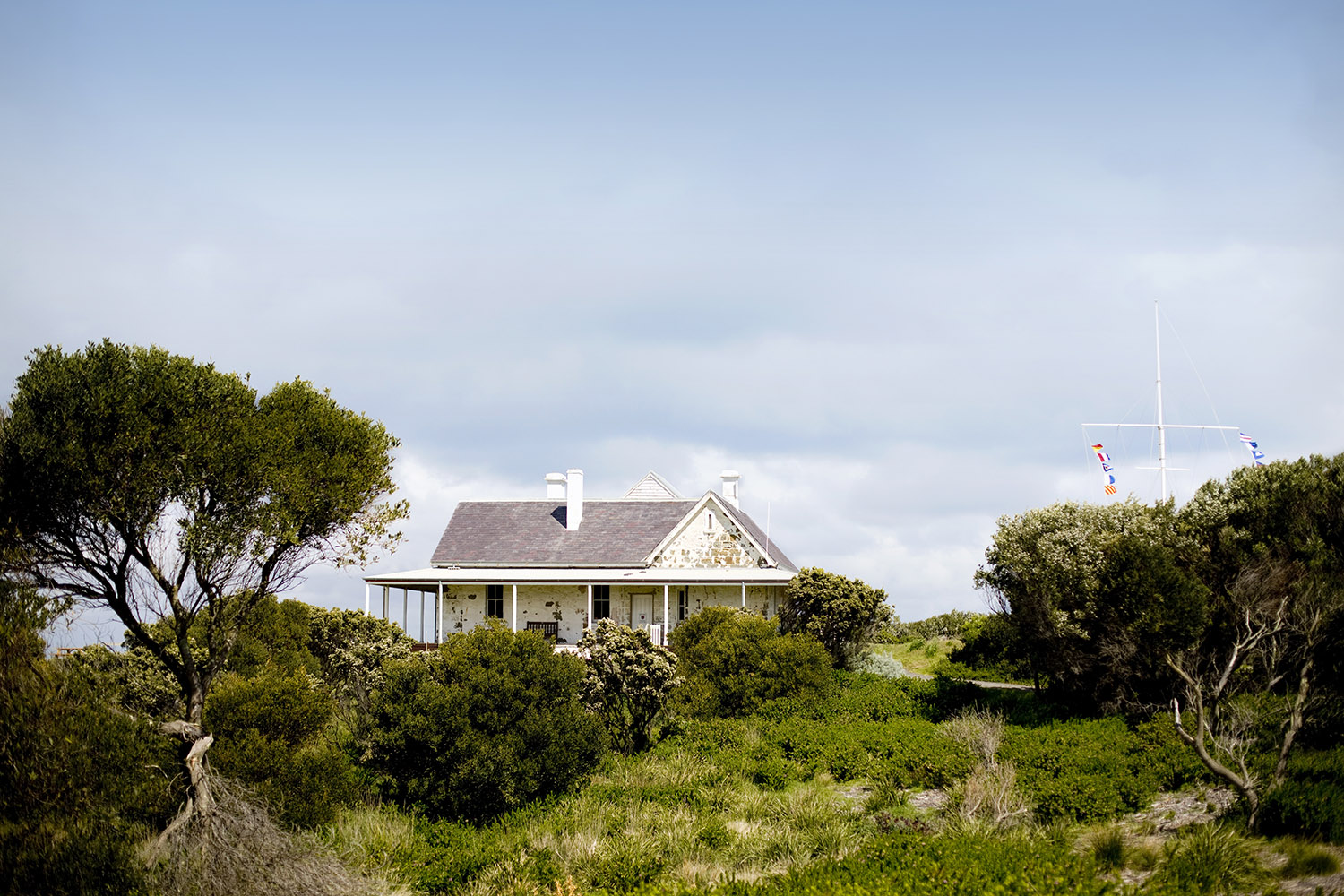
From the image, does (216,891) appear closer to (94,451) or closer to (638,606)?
(94,451)

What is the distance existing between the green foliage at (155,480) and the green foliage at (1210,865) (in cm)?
1109

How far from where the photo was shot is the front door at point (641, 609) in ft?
104

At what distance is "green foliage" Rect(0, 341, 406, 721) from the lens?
1146 centimetres

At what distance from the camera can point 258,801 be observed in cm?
1316

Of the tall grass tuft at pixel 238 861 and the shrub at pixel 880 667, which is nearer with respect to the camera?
the tall grass tuft at pixel 238 861

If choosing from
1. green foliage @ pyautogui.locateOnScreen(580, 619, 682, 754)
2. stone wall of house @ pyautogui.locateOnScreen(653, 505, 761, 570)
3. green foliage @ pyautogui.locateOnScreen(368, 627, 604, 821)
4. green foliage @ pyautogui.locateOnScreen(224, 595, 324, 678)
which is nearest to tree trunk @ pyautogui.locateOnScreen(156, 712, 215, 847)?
green foliage @ pyautogui.locateOnScreen(368, 627, 604, 821)

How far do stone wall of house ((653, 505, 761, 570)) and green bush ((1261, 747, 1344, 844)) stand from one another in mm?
20287

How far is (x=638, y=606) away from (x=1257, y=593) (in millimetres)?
18612

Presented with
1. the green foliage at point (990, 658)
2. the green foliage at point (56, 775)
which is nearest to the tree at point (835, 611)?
the green foliage at point (990, 658)

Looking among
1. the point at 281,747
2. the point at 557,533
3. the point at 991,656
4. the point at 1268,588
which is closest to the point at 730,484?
the point at 557,533

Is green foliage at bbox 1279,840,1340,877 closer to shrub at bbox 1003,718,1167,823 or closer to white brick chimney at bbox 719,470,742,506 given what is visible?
shrub at bbox 1003,718,1167,823

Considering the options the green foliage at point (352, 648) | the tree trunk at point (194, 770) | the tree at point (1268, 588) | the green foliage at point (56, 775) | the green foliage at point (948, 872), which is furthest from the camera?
the green foliage at point (352, 648)

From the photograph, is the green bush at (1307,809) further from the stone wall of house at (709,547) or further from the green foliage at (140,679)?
the stone wall of house at (709,547)

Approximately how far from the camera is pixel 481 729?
15852 mm
